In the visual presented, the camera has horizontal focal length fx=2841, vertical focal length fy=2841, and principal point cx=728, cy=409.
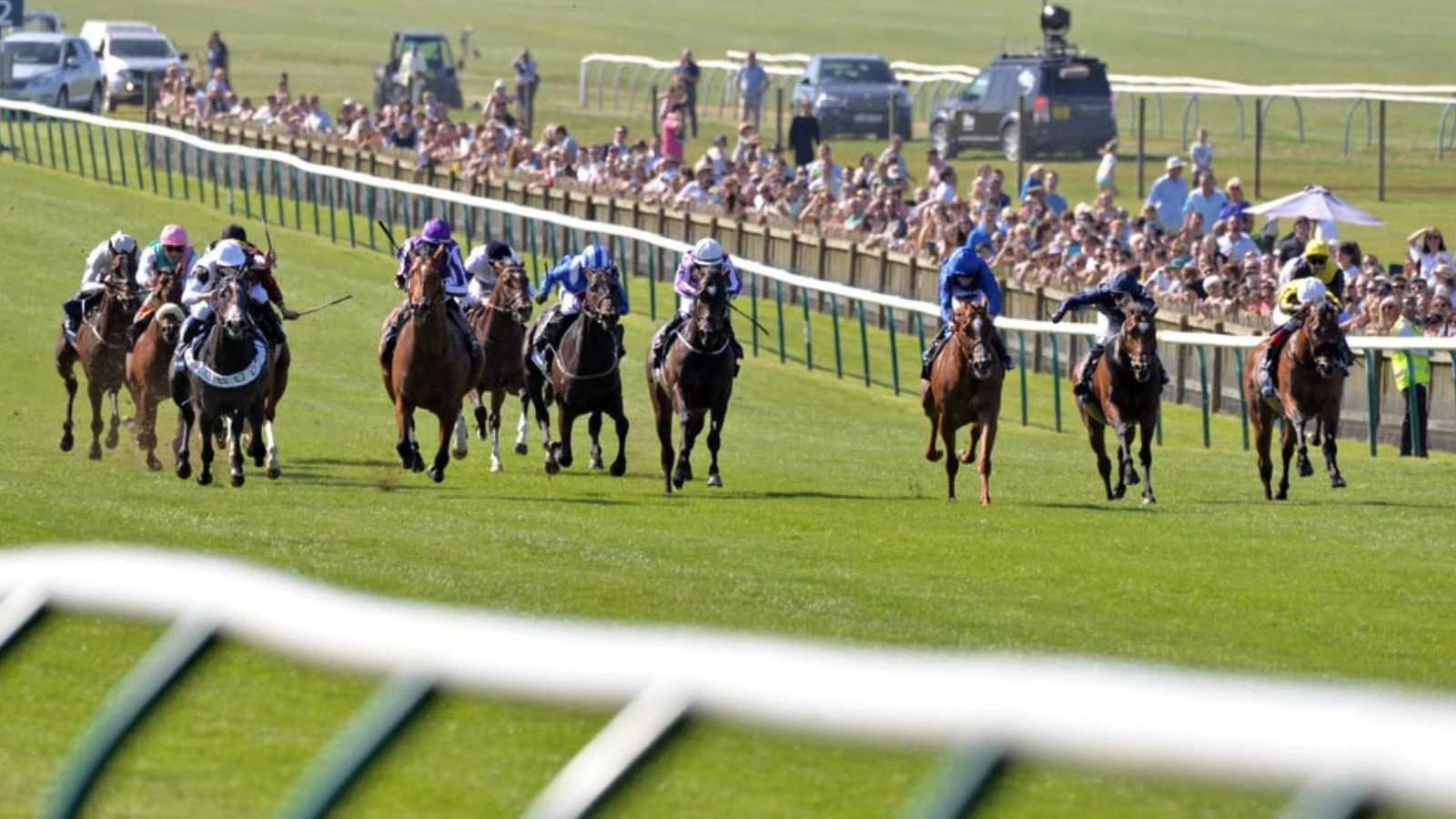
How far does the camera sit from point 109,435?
20766 millimetres

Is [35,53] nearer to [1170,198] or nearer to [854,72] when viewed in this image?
[854,72]

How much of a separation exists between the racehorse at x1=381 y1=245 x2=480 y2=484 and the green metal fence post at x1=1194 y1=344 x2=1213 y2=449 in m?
8.63

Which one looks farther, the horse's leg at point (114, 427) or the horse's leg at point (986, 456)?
the horse's leg at point (114, 427)

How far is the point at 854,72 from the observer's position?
50375mm

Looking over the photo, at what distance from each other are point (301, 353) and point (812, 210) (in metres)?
7.11

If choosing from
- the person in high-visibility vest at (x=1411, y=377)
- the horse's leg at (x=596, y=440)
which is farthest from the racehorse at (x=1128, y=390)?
the person in high-visibility vest at (x=1411, y=377)

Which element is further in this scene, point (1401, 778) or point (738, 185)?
point (738, 185)

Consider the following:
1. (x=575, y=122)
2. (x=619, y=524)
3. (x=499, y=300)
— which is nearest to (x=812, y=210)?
(x=499, y=300)

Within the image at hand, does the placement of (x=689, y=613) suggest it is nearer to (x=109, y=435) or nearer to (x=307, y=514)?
(x=307, y=514)

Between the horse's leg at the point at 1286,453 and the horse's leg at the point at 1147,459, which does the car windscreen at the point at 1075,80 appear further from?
the horse's leg at the point at 1147,459

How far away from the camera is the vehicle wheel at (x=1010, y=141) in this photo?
42.8 metres

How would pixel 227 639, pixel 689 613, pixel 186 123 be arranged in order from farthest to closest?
pixel 186 123 → pixel 689 613 → pixel 227 639

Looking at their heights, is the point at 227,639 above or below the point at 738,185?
above

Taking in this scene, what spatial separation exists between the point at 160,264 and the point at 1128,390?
6.68 m
